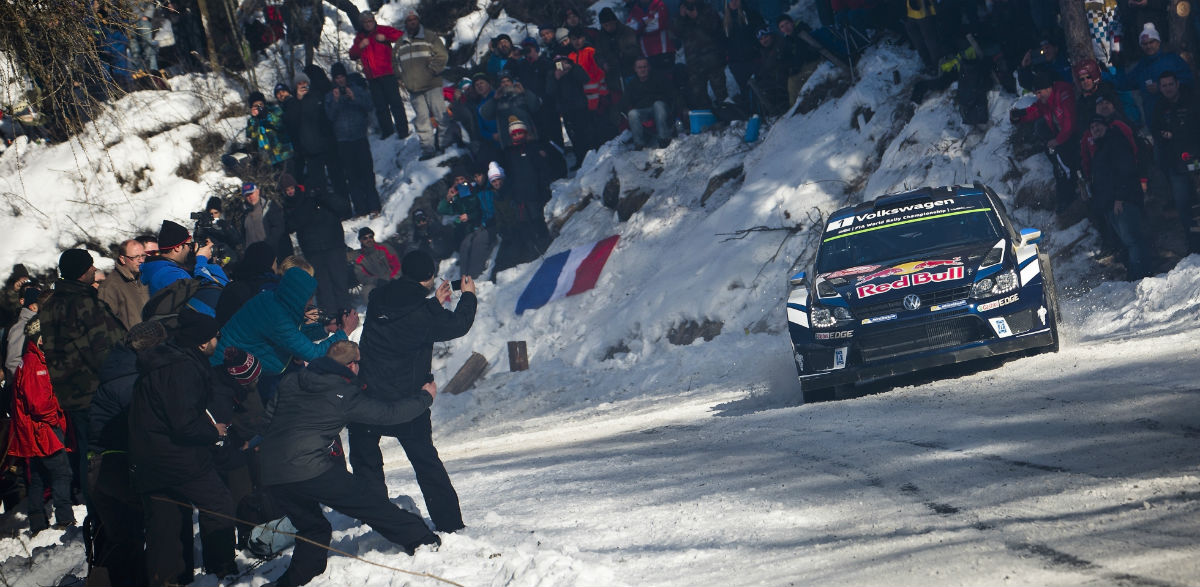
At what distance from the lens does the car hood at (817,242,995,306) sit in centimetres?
1012

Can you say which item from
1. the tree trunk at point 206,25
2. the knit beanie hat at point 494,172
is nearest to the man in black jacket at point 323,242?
the knit beanie hat at point 494,172

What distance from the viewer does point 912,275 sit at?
1024 centimetres

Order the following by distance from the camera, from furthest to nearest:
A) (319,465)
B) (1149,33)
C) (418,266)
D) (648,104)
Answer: (648,104), (1149,33), (418,266), (319,465)

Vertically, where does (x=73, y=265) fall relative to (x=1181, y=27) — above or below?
above

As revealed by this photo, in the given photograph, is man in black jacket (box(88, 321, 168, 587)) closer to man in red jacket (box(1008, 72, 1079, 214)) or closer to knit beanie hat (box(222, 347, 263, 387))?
knit beanie hat (box(222, 347, 263, 387))

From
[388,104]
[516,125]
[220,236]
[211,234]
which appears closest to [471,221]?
[516,125]

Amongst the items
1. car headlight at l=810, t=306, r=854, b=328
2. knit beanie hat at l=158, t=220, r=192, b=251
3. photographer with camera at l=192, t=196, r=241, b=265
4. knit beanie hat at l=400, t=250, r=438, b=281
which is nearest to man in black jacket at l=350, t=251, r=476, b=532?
knit beanie hat at l=400, t=250, r=438, b=281

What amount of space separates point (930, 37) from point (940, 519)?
40.6 ft

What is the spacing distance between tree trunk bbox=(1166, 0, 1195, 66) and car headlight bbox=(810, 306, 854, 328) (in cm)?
686

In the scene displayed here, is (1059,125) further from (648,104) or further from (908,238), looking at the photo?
(648,104)

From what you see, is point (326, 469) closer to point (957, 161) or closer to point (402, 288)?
point (402, 288)

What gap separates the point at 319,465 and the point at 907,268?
5965 millimetres

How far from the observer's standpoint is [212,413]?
25.0 feet

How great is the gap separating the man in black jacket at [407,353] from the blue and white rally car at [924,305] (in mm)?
3878
